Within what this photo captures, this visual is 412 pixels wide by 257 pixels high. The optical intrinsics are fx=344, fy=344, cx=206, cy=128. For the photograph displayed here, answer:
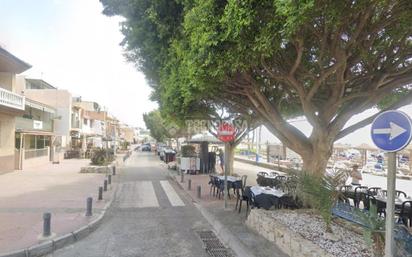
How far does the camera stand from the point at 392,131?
4.04 meters

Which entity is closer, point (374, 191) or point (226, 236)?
point (226, 236)

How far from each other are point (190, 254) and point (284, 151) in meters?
26.0

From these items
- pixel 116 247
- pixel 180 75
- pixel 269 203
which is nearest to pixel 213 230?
pixel 269 203

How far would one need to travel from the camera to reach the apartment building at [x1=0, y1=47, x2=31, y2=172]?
2028cm

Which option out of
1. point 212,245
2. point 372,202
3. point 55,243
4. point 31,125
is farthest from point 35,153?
point 372,202

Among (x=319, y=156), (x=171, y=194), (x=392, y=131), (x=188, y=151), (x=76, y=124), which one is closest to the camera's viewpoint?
(x=392, y=131)

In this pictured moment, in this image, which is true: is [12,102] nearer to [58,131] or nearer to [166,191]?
[166,191]

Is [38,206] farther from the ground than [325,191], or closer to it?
closer to it

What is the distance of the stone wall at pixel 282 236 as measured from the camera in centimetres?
609

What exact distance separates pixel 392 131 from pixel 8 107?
21.2 m

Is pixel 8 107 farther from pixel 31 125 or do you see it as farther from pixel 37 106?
pixel 37 106

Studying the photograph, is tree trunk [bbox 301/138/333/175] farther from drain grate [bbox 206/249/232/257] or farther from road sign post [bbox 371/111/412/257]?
road sign post [bbox 371/111/412/257]

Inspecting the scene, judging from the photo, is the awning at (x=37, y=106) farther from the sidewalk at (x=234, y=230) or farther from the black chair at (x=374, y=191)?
the black chair at (x=374, y=191)

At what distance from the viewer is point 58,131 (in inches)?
1486
